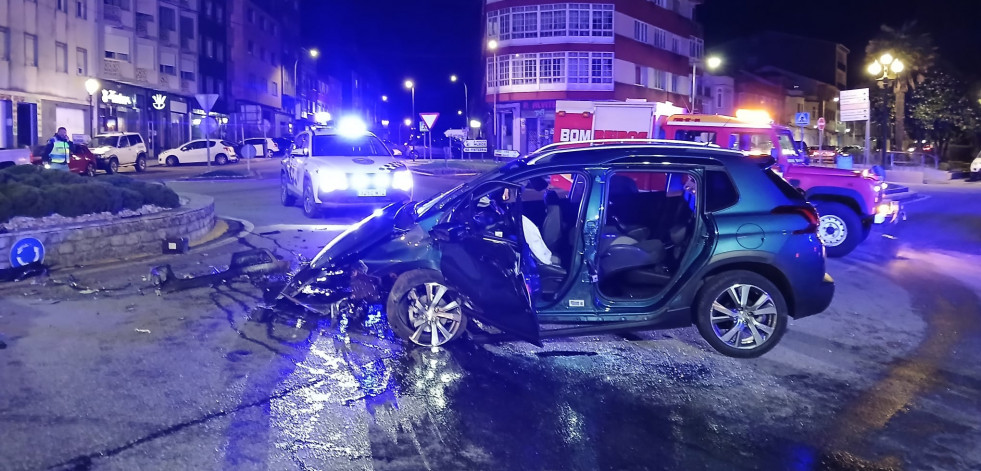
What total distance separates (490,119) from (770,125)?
41784 mm

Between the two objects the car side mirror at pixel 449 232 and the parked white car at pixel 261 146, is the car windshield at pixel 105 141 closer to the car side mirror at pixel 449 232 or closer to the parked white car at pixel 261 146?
the parked white car at pixel 261 146

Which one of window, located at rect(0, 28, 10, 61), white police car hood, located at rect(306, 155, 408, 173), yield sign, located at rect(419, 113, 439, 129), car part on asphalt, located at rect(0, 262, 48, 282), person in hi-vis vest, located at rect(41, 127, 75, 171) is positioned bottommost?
car part on asphalt, located at rect(0, 262, 48, 282)

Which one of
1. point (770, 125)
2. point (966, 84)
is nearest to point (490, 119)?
point (966, 84)

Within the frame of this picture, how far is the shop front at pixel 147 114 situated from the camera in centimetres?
4519

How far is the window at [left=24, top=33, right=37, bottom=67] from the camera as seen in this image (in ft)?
122

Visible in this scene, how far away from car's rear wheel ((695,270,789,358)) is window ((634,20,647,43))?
48.4m

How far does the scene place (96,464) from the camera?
4.32 meters

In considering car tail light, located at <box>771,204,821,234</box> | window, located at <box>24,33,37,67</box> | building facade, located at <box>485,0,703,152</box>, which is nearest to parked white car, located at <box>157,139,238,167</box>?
window, located at <box>24,33,37,67</box>

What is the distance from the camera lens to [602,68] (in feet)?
164

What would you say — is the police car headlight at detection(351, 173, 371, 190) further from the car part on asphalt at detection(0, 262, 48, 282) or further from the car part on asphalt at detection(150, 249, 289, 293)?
the car part on asphalt at detection(0, 262, 48, 282)

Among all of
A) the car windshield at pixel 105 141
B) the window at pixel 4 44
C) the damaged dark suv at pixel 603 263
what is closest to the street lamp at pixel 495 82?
the car windshield at pixel 105 141

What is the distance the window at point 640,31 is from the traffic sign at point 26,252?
4721 centimetres

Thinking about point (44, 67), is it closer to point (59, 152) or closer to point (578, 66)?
point (59, 152)

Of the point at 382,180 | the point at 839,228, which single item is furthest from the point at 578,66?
the point at 839,228
